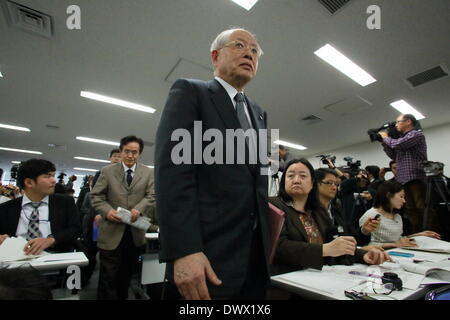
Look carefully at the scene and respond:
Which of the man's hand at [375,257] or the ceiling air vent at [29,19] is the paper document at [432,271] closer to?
the man's hand at [375,257]

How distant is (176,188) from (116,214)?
57.4 inches

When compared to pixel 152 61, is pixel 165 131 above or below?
below

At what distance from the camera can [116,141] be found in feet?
24.4

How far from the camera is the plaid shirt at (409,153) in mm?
2686

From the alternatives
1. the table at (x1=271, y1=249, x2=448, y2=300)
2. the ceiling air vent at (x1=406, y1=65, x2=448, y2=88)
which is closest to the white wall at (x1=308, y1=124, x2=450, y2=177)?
the ceiling air vent at (x1=406, y1=65, x2=448, y2=88)

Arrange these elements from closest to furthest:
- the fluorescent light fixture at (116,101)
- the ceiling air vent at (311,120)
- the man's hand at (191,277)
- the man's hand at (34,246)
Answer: the man's hand at (191,277) < the man's hand at (34,246) < the fluorescent light fixture at (116,101) < the ceiling air vent at (311,120)

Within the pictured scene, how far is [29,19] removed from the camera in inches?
98.7

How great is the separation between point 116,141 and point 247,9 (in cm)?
642

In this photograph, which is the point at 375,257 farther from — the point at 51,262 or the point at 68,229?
the point at 68,229

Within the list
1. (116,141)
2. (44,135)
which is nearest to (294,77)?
(116,141)

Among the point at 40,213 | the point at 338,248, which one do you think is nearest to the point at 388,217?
the point at 338,248

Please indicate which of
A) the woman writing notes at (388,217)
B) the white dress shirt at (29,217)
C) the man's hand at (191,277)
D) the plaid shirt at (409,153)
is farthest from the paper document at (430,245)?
the white dress shirt at (29,217)

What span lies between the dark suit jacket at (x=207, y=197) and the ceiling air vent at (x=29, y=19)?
2.78 meters
